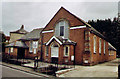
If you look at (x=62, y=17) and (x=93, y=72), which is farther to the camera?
(x=62, y=17)

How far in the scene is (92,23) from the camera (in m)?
47.5

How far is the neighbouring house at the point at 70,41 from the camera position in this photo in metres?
19.5

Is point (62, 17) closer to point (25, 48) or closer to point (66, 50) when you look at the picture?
point (66, 50)

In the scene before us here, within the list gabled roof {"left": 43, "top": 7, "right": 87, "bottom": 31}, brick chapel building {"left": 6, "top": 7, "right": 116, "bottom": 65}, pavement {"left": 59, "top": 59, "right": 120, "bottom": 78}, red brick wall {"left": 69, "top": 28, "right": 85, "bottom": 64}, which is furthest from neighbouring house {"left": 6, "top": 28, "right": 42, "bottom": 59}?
pavement {"left": 59, "top": 59, "right": 120, "bottom": 78}

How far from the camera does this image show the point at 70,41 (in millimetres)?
21234

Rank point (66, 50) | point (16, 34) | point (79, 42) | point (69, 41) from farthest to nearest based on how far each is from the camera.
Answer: point (16, 34) < point (69, 41) < point (66, 50) < point (79, 42)

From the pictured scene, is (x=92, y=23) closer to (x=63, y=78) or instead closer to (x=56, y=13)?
(x=56, y=13)

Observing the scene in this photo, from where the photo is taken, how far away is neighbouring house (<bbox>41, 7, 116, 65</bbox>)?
64.1ft

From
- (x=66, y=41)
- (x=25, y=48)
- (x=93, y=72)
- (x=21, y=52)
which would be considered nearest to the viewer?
(x=93, y=72)

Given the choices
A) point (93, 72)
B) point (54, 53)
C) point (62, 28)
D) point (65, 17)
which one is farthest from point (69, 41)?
point (93, 72)

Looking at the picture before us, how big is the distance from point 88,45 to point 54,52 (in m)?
6.09

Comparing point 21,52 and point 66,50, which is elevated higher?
point 66,50

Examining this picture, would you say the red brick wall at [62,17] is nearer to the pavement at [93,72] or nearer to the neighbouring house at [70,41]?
the neighbouring house at [70,41]

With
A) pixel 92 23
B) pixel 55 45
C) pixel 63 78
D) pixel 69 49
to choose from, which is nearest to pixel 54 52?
pixel 55 45
